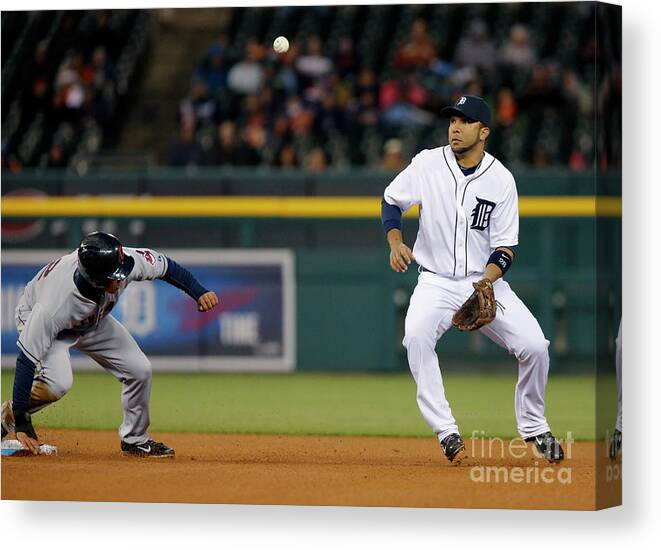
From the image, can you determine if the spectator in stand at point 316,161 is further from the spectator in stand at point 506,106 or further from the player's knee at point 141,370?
the player's knee at point 141,370

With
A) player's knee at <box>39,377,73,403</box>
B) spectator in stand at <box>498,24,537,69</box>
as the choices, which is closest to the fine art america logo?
player's knee at <box>39,377,73,403</box>

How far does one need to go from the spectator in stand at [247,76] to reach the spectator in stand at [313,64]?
247mm

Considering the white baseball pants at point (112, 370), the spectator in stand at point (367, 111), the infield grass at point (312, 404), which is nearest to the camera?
the infield grass at point (312, 404)

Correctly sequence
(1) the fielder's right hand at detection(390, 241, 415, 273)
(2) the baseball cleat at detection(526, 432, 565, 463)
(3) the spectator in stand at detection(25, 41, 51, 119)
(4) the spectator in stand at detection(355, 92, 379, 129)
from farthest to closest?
(4) the spectator in stand at detection(355, 92, 379, 129) → (3) the spectator in stand at detection(25, 41, 51, 119) → (2) the baseball cleat at detection(526, 432, 565, 463) → (1) the fielder's right hand at detection(390, 241, 415, 273)

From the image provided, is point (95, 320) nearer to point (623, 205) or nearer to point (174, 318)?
point (174, 318)

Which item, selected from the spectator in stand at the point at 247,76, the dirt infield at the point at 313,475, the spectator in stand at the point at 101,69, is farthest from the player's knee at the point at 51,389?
the spectator in stand at the point at 247,76

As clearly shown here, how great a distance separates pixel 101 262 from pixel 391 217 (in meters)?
1.44

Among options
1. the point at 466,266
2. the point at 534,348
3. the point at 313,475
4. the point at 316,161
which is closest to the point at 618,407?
the point at 534,348

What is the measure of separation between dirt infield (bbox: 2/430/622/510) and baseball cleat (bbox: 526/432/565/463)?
5cm

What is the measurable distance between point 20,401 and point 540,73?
355 cm

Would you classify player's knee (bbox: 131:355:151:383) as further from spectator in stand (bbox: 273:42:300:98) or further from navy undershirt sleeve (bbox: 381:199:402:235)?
spectator in stand (bbox: 273:42:300:98)

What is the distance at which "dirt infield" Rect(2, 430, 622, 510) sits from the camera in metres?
7.22

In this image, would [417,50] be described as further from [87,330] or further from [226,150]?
[87,330]

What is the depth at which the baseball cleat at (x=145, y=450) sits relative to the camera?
7875 millimetres
